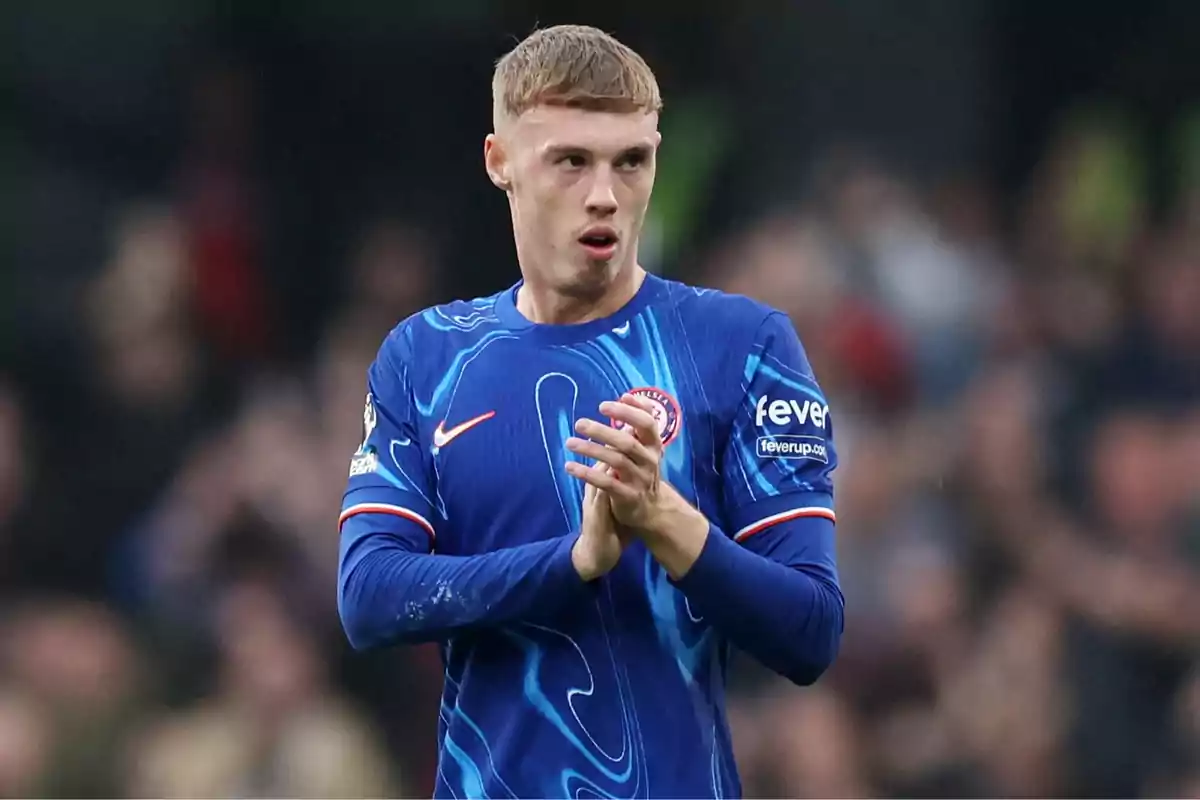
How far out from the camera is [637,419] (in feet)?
6.96

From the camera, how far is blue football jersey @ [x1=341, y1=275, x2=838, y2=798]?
232 centimetres

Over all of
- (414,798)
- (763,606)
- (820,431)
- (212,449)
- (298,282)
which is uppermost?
(298,282)

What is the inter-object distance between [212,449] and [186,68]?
1.26m

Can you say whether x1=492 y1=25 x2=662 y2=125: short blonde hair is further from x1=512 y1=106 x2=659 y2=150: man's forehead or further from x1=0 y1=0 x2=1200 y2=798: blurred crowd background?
x1=0 y1=0 x2=1200 y2=798: blurred crowd background

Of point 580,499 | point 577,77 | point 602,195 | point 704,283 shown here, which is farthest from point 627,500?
point 704,283

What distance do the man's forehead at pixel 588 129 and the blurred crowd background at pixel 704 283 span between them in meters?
3.32

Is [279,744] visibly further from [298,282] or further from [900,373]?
[900,373]

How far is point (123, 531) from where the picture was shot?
19.2 ft

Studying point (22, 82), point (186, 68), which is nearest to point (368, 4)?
point (186, 68)

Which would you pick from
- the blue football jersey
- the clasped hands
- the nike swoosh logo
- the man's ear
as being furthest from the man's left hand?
the man's ear

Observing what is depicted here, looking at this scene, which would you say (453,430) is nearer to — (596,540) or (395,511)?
→ (395,511)

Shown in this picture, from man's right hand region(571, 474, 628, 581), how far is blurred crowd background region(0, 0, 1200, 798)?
3.37 meters

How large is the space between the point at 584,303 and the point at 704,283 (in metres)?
3.49

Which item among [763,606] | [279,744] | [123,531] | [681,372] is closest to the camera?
[763,606]
